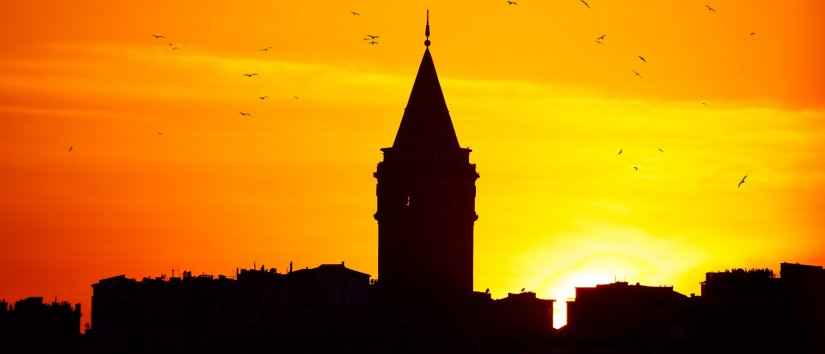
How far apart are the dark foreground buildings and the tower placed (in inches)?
1.1

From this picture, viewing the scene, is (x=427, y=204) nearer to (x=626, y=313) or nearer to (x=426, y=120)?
(x=426, y=120)

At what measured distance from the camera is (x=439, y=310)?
86000 millimetres

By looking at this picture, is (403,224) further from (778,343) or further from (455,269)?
(778,343)

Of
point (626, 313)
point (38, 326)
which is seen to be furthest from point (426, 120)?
point (38, 326)

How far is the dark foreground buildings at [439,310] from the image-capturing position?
3383 inches

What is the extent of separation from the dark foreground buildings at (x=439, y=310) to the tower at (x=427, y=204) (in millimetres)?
28

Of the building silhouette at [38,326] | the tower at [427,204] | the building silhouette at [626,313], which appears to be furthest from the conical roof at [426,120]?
the building silhouette at [38,326]

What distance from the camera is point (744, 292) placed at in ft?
292

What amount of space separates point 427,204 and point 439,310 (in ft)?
9.79

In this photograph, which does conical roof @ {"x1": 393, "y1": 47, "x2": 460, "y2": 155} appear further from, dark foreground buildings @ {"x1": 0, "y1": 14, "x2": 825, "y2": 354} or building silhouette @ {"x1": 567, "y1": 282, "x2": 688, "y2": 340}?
building silhouette @ {"x1": 567, "y1": 282, "x2": 688, "y2": 340}

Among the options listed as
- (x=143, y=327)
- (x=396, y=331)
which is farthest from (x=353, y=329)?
(x=143, y=327)

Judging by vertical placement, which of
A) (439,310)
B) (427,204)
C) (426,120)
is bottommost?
(439,310)

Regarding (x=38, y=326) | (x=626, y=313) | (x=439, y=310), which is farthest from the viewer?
(x=38, y=326)

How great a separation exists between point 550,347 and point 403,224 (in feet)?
18.3
